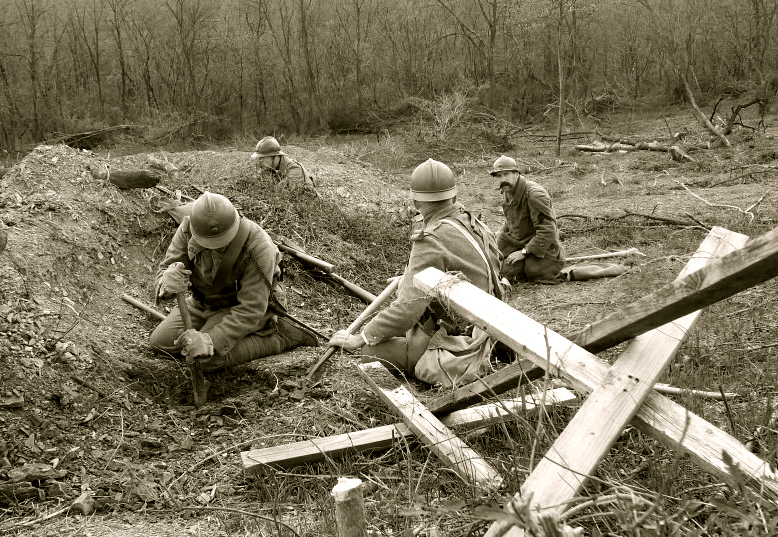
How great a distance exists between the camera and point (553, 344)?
2914mm

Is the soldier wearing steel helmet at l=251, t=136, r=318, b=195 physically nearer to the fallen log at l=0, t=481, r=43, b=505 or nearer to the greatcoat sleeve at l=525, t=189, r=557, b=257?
the greatcoat sleeve at l=525, t=189, r=557, b=257

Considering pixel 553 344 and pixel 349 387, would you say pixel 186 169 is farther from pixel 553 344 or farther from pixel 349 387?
pixel 553 344

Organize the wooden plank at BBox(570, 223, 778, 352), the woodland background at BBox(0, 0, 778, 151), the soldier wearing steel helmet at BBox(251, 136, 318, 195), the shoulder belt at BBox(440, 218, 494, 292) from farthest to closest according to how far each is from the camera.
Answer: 1. the woodland background at BBox(0, 0, 778, 151)
2. the soldier wearing steel helmet at BBox(251, 136, 318, 195)
3. the shoulder belt at BBox(440, 218, 494, 292)
4. the wooden plank at BBox(570, 223, 778, 352)

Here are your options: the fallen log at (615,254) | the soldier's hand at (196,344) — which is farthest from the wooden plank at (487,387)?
the fallen log at (615,254)

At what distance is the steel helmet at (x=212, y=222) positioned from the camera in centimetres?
523

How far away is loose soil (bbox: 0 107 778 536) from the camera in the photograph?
12.8ft

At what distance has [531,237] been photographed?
8.20 metres

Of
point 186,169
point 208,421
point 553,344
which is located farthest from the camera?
point 186,169

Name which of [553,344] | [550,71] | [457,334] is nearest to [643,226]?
[457,334]

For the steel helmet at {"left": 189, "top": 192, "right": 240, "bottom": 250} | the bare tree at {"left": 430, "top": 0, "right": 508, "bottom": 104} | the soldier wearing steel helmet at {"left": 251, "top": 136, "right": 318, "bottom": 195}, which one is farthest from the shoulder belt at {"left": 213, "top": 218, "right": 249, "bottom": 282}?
the bare tree at {"left": 430, "top": 0, "right": 508, "bottom": 104}

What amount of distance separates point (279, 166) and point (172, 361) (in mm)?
4847

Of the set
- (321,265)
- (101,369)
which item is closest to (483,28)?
(321,265)

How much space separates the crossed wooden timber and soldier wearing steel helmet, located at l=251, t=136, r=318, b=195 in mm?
6953

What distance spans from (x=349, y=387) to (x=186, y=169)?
6643 millimetres
